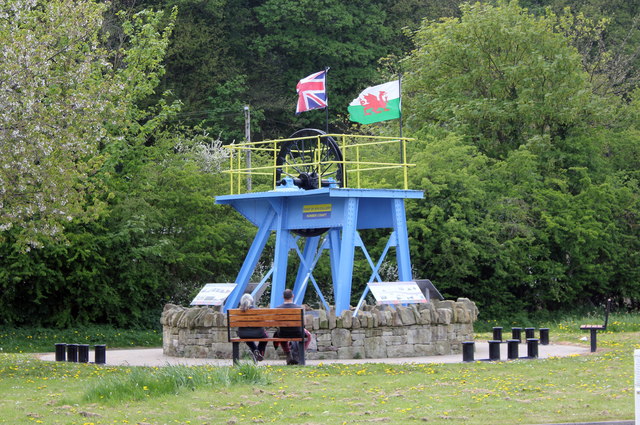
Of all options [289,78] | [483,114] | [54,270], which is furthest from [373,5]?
[54,270]

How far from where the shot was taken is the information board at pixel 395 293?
20125mm

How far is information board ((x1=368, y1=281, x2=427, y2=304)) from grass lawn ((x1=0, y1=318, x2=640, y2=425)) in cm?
299

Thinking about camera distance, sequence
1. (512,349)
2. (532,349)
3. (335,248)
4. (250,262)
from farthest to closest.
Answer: (335,248) → (250,262) → (532,349) → (512,349)

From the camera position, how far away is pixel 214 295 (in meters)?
22.0

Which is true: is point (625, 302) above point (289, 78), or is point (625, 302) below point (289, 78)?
below

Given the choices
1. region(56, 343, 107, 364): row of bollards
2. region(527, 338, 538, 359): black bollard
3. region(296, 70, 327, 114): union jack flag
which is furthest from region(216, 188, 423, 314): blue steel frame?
region(527, 338, 538, 359): black bollard

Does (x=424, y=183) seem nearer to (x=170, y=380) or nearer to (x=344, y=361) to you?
(x=344, y=361)

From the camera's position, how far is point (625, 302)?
3759 centimetres

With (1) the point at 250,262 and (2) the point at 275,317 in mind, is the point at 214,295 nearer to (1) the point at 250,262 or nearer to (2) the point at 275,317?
(1) the point at 250,262

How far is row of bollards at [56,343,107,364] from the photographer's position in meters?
20.0

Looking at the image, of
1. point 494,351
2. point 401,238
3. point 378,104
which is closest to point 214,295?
point 401,238

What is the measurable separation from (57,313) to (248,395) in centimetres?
1775

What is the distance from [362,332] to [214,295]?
3690 mm

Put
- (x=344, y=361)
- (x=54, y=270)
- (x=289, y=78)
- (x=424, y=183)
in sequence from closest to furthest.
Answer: (x=344, y=361)
(x=54, y=270)
(x=424, y=183)
(x=289, y=78)
